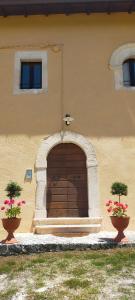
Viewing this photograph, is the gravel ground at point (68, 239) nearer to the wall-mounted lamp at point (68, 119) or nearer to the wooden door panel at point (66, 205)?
the wooden door panel at point (66, 205)

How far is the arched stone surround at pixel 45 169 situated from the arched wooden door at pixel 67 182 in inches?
7.1

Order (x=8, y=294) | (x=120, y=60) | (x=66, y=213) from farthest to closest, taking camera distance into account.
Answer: (x=120, y=60)
(x=66, y=213)
(x=8, y=294)

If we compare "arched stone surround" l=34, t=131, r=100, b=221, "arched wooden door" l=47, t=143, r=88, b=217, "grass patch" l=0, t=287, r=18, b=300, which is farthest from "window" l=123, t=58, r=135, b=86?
"grass patch" l=0, t=287, r=18, b=300

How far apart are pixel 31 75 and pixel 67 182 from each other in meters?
3.27

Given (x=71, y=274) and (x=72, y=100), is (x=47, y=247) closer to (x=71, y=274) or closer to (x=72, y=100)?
(x=71, y=274)

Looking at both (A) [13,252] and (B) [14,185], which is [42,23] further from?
(A) [13,252]

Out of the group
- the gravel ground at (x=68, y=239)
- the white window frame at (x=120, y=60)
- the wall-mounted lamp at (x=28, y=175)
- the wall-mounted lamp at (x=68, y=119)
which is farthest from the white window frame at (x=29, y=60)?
the gravel ground at (x=68, y=239)

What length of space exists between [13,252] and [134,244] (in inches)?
95.0

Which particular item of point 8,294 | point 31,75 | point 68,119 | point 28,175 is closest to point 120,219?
point 28,175

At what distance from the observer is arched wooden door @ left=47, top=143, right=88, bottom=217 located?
910 cm

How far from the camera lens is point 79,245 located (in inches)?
276

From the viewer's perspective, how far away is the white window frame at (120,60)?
9766 millimetres

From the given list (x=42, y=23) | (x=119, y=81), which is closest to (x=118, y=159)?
(x=119, y=81)

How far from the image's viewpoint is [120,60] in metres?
Result: 9.93
